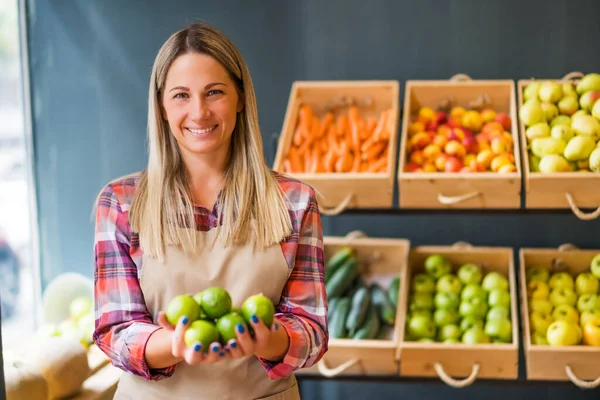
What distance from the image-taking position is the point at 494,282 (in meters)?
3.21

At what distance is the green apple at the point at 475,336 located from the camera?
3.00 metres

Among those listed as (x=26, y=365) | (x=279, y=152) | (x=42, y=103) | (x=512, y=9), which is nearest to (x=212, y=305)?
(x=26, y=365)

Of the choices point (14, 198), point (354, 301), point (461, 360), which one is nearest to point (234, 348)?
point (461, 360)

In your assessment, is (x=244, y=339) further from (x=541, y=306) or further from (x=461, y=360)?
(x=541, y=306)

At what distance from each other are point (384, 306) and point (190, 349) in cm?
190

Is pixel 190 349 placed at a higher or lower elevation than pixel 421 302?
higher

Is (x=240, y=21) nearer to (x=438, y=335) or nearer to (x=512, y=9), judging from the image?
(x=512, y=9)

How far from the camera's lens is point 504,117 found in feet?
10.9

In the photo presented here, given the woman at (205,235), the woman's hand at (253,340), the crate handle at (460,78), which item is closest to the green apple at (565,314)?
the crate handle at (460,78)

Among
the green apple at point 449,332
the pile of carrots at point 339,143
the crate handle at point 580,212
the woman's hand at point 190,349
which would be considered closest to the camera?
the woman's hand at point 190,349

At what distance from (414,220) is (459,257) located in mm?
431

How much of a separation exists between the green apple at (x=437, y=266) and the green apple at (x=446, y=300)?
0.38 ft

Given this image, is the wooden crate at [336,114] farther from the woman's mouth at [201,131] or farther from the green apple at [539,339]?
the woman's mouth at [201,131]

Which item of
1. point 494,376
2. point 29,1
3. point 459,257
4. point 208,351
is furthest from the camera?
point 29,1
